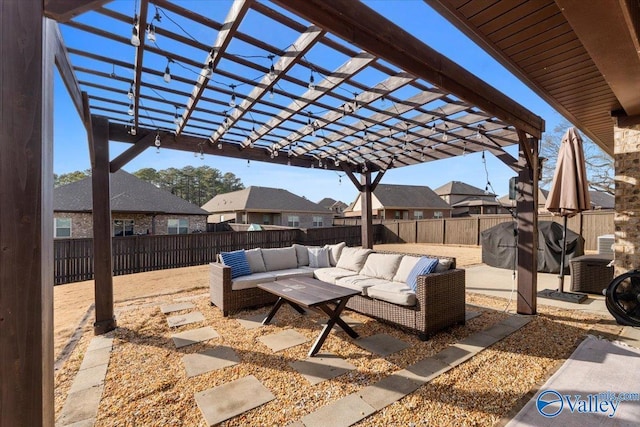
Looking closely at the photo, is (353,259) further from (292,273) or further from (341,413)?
(341,413)

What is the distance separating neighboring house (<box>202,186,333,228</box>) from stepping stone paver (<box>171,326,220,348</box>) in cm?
1728

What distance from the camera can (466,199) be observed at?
3106 centimetres

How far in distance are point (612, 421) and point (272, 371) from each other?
2.71 meters

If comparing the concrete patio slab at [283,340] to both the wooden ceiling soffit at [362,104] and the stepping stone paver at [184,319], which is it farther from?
the wooden ceiling soffit at [362,104]

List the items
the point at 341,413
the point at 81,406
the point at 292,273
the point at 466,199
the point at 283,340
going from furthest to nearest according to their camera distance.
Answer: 1. the point at 466,199
2. the point at 292,273
3. the point at 283,340
4. the point at 81,406
5. the point at 341,413

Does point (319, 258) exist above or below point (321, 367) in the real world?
above

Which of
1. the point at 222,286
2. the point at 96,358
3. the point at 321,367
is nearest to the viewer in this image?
the point at 321,367

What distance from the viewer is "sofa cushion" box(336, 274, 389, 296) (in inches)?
160

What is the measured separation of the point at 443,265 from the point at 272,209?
18.4 metres

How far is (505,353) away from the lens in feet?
10.2

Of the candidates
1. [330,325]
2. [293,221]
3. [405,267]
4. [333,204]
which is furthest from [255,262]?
[333,204]

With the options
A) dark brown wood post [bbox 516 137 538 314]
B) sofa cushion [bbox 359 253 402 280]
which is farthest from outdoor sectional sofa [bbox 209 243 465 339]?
dark brown wood post [bbox 516 137 538 314]

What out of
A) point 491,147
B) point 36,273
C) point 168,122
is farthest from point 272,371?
point 491,147

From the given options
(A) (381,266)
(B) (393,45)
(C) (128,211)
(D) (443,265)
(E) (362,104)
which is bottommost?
(A) (381,266)
